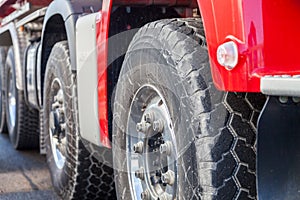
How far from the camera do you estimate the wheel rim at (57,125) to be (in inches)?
148

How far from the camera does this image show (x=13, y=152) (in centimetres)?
566

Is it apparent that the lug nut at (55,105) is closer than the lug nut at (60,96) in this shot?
No

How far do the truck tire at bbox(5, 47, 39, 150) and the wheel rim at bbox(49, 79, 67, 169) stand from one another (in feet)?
5.02

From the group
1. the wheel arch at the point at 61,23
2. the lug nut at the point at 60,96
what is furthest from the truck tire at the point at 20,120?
the lug nut at the point at 60,96

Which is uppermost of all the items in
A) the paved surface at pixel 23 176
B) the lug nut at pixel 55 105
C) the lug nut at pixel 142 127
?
the lug nut at pixel 142 127

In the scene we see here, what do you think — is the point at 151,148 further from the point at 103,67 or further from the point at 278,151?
the point at 278,151

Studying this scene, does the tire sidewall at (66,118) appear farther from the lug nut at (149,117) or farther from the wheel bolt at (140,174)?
the lug nut at (149,117)

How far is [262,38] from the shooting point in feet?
5.45

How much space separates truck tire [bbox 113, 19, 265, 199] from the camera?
1.85 meters

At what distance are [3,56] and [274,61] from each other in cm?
531

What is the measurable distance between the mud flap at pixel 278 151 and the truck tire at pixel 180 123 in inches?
6.2

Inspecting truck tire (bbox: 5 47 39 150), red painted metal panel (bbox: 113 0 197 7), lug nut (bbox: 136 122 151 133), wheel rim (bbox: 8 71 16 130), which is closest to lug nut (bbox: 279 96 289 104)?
lug nut (bbox: 136 122 151 133)

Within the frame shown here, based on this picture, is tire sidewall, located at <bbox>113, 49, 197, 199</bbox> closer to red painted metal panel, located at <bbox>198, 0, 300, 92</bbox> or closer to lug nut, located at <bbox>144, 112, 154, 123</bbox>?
lug nut, located at <bbox>144, 112, 154, 123</bbox>

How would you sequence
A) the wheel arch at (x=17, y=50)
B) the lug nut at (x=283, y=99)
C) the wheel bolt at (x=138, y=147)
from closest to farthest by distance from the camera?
the lug nut at (x=283, y=99)
the wheel bolt at (x=138, y=147)
the wheel arch at (x=17, y=50)
